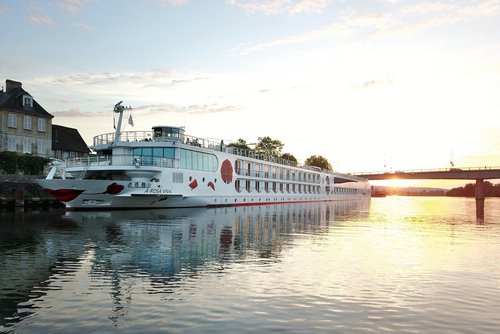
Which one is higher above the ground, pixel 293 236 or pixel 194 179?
pixel 194 179

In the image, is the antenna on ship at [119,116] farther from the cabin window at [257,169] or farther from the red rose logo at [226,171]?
the cabin window at [257,169]

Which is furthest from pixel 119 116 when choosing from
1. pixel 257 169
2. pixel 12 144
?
pixel 257 169

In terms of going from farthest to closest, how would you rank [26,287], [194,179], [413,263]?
[194,179]
[413,263]
[26,287]

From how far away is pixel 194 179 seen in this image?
53938 mm

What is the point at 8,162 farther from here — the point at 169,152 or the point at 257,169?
the point at 257,169

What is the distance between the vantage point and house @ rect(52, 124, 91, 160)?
80.0 meters

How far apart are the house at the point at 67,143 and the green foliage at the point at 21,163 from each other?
1185 centimetres

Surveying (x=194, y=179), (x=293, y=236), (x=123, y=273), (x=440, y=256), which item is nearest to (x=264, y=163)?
(x=194, y=179)

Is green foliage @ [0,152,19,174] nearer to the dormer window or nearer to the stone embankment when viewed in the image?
the stone embankment

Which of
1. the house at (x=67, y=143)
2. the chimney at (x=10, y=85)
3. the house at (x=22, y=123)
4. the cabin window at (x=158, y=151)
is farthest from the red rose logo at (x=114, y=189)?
the chimney at (x=10, y=85)

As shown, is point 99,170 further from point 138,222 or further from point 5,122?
point 5,122

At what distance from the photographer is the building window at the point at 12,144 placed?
67.1 meters

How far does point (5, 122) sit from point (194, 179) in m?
32.6

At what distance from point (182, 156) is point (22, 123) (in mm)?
32492
